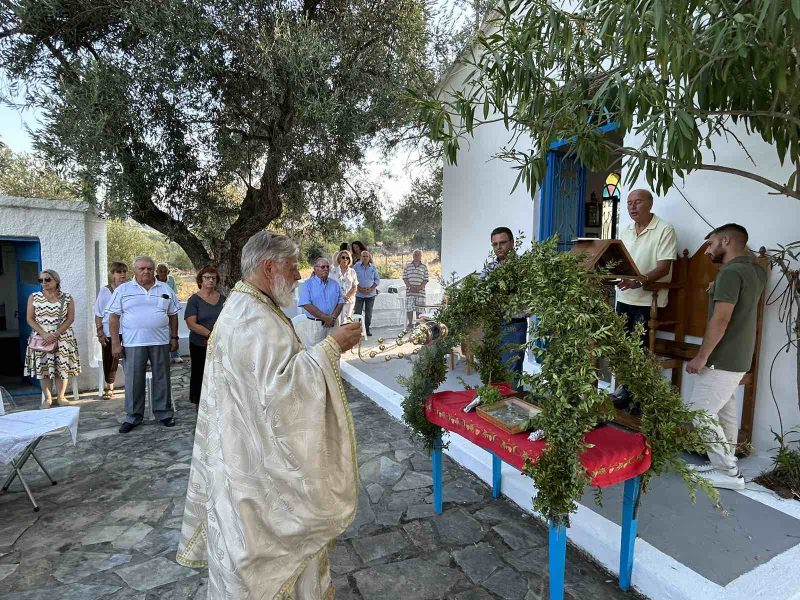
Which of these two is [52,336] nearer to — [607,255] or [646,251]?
[607,255]

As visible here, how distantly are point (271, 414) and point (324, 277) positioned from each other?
187 inches

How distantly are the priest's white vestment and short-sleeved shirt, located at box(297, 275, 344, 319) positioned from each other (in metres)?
4.50

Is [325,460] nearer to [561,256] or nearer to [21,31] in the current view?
[561,256]

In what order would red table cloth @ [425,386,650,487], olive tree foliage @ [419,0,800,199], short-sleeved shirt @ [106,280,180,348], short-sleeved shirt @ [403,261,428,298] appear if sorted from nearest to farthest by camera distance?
olive tree foliage @ [419,0,800,199] → red table cloth @ [425,386,650,487] → short-sleeved shirt @ [106,280,180,348] → short-sleeved shirt @ [403,261,428,298]

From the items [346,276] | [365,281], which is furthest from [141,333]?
[365,281]

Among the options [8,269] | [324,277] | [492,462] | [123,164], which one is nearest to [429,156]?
[324,277]

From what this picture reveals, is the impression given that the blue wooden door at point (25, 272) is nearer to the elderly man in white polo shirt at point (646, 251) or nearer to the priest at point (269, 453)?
the priest at point (269, 453)

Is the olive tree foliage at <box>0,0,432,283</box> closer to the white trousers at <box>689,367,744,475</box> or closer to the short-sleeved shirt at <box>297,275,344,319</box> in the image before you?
the short-sleeved shirt at <box>297,275,344,319</box>

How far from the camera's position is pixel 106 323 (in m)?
6.88

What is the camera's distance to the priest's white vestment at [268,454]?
82.2 inches

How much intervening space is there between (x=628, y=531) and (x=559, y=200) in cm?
462

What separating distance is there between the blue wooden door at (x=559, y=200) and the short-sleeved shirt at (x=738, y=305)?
9.25ft

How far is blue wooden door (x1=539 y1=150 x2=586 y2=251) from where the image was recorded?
20.1 feet

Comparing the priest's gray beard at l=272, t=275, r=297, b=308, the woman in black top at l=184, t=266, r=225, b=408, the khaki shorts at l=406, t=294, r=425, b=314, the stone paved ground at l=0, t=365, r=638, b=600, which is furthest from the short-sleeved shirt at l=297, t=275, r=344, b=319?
the priest's gray beard at l=272, t=275, r=297, b=308
